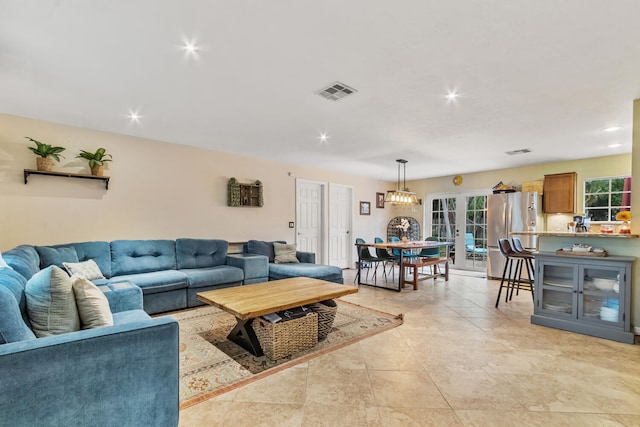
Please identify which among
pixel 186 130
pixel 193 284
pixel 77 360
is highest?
pixel 186 130

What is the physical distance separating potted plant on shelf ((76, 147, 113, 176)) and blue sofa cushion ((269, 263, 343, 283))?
2.69m

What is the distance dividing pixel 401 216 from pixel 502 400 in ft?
22.0

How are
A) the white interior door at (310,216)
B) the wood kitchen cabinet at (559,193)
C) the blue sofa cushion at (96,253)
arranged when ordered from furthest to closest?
the white interior door at (310,216) < the wood kitchen cabinet at (559,193) < the blue sofa cushion at (96,253)

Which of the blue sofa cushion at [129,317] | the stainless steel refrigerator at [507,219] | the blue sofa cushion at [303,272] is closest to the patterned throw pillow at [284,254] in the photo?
the blue sofa cushion at [303,272]

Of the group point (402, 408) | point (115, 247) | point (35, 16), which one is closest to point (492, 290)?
point (402, 408)

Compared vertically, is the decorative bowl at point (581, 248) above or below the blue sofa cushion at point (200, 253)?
above

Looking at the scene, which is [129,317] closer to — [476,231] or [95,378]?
[95,378]

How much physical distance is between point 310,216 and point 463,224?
370 centimetres

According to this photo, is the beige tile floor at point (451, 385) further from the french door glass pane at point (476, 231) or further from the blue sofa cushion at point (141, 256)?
the french door glass pane at point (476, 231)

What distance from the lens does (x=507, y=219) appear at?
613 cm

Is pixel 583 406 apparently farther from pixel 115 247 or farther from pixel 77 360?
pixel 115 247

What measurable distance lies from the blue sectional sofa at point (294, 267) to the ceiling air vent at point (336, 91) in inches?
101

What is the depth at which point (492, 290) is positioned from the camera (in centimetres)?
513

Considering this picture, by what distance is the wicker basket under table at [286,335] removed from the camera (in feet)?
8.08
